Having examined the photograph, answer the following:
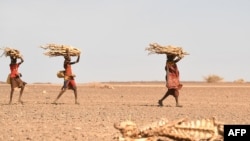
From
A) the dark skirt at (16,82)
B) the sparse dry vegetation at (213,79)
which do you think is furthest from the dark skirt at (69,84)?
the sparse dry vegetation at (213,79)

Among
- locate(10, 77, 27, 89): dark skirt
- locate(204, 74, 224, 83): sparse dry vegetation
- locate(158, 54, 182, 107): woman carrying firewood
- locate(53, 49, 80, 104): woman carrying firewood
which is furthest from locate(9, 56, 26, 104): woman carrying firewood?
locate(204, 74, 224, 83): sparse dry vegetation

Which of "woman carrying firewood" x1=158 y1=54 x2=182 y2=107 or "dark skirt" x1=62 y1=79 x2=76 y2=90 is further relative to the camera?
"dark skirt" x1=62 y1=79 x2=76 y2=90

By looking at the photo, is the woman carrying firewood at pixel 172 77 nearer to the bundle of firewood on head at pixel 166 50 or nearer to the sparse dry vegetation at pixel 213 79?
the bundle of firewood on head at pixel 166 50

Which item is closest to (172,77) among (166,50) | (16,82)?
(166,50)

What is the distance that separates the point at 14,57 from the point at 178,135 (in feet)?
44.9

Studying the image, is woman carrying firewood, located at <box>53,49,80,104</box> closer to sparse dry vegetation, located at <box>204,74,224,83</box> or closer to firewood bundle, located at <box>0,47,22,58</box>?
firewood bundle, located at <box>0,47,22,58</box>

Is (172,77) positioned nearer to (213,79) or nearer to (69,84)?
(69,84)

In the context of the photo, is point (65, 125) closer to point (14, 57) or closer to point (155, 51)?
point (155, 51)

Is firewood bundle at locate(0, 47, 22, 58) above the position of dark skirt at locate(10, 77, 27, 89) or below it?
above

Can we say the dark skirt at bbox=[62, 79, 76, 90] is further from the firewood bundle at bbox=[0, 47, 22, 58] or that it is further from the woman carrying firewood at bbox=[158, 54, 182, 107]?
the woman carrying firewood at bbox=[158, 54, 182, 107]

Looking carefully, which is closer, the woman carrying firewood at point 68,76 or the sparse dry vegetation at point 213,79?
the woman carrying firewood at point 68,76

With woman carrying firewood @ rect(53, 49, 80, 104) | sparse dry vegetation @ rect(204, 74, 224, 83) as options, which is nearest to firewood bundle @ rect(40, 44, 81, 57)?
woman carrying firewood @ rect(53, 49, 80, 104)

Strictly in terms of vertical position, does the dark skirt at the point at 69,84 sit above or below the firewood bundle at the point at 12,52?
below

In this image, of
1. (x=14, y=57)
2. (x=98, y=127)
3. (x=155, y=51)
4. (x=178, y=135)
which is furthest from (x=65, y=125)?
(x=14, y=57)
